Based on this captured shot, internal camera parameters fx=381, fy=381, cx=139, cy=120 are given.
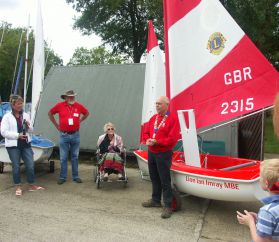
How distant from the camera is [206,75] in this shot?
5.27m

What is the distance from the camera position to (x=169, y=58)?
214 inches

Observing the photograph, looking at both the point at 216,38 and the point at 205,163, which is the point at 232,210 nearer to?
the point at 205,163

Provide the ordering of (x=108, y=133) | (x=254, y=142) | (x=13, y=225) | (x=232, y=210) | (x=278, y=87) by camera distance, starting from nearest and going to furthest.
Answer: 1. (x=13, y=225)
2. (x=278, y=87)
3. (x=232, y=210)
4. (x=108, y=133)
5. (x=254, y=142)

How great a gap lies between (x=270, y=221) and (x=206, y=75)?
3.60 m

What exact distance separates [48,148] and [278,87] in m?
4.23

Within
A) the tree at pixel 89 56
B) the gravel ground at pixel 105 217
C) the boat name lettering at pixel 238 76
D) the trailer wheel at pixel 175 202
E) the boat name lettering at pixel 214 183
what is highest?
the tree at pixel 89 56

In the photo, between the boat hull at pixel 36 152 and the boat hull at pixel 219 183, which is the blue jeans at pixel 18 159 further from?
the boat hull at pixel 219 183

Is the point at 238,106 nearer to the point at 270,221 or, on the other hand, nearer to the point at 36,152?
the point at 270,221

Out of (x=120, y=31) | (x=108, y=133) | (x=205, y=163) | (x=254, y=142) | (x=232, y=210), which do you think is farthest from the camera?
(x=120, y=31)

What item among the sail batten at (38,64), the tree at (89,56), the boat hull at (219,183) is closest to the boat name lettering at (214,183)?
the boat hull at (219,183)

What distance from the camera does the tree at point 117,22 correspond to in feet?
74.0

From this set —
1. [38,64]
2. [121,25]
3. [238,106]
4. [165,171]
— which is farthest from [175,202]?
[121,25]

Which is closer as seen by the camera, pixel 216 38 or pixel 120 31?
pixel 216 38

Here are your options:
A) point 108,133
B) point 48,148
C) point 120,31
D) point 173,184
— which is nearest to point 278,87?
point 173,184
